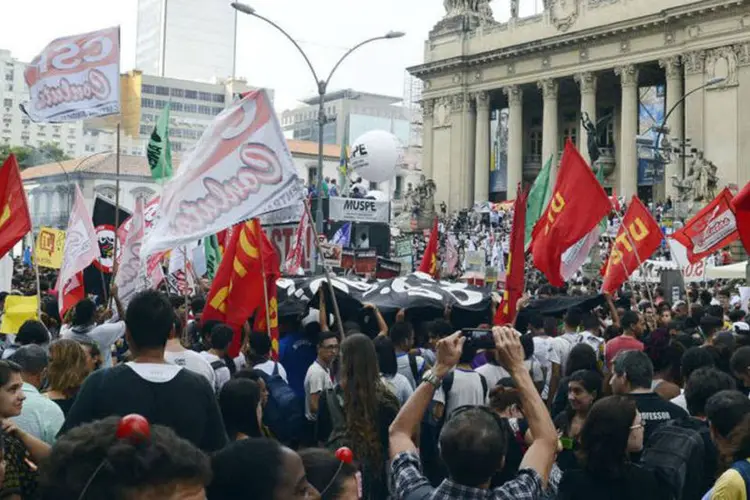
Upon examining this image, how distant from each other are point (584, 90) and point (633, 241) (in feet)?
125

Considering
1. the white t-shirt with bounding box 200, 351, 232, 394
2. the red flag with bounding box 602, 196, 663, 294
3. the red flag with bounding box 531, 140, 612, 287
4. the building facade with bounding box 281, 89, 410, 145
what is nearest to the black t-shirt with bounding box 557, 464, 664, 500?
the white t-shirt with bounding box 200, 351, 232, 394

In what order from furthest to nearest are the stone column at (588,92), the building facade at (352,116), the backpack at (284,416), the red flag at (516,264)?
the building facade at (352,116)
the stone column at (588,92)
the red flag at (516,264)
the backpack at (284,416)

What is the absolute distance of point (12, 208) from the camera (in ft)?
32.7

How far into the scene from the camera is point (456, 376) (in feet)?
22.6

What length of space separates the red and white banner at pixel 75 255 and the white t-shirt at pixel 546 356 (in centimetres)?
582

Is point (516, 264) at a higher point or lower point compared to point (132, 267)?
higher

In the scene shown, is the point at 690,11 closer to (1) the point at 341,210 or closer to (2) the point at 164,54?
(1) the point at 341,210

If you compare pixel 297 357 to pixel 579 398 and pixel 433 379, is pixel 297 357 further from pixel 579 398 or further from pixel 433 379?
pixel 433 379

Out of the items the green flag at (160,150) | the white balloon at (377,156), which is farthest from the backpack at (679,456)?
the white balloon at (377,156)

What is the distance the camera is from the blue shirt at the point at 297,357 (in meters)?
8.74

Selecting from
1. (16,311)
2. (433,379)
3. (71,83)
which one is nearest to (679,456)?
(433,379)

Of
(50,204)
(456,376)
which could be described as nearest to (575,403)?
(456,376)

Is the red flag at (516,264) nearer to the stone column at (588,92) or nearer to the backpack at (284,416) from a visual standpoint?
the backpack at (284,416)

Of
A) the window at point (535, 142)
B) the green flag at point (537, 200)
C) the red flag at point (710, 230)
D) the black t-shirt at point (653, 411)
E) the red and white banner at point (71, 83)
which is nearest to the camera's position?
the black t-shirt at point (653, 411)
